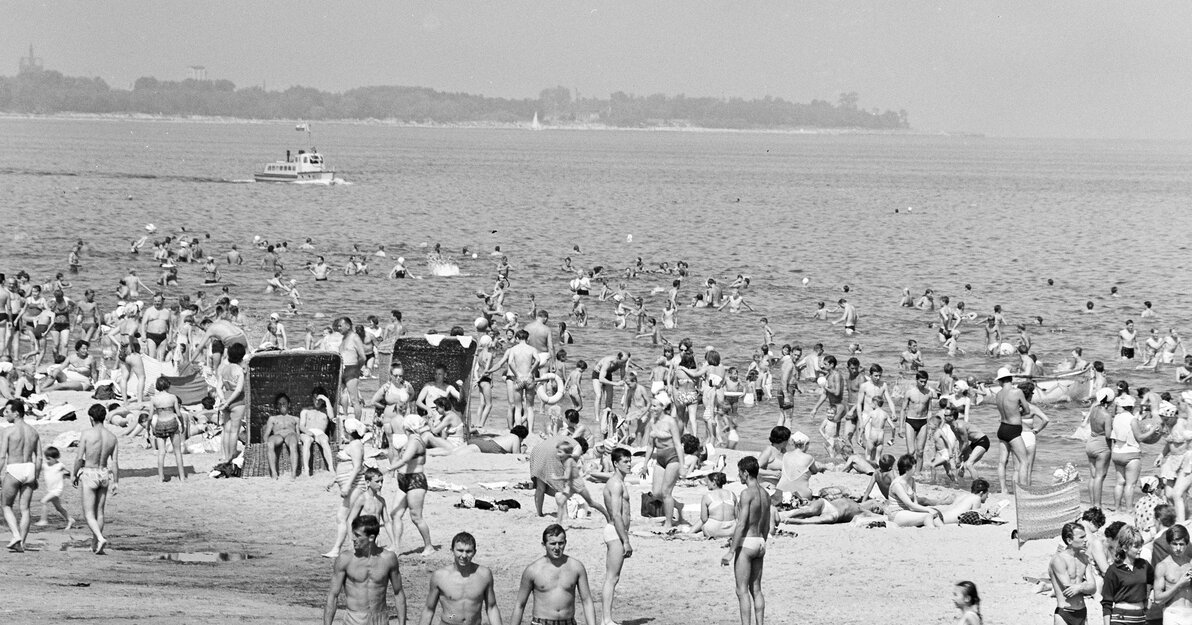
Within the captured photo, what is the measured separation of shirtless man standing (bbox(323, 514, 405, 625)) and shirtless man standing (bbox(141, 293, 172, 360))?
624 inches

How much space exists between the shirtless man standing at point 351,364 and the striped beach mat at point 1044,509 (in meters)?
10.6

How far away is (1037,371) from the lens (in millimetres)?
27734

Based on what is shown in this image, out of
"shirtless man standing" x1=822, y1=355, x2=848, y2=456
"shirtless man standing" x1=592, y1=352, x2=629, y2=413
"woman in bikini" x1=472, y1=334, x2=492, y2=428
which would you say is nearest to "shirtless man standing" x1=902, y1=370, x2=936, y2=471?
"shirtless man standing" x1=822, y1=355, x2=848, y2=456

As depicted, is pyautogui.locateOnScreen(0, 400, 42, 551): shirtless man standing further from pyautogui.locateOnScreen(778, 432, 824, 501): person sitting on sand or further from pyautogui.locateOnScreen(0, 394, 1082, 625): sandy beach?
pyautogui.locateOnScreen(778, 432, 824, 501): person sitting on sand

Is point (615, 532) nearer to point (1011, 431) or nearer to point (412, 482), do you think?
point (412, 482)

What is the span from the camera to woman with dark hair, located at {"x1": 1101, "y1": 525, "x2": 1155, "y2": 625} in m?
10.5

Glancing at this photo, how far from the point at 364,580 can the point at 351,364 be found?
39.6 ft

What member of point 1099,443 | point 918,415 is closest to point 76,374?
point 918,415

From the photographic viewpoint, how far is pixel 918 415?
65.0ft

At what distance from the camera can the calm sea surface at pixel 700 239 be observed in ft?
124

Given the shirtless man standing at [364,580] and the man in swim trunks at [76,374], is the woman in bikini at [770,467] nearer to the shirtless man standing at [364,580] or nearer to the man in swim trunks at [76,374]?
the shirtless man standing at [364,580]

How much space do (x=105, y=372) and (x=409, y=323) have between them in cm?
1398

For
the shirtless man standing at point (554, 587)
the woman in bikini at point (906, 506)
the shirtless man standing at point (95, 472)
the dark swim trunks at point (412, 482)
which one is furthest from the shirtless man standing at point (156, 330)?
the shirtless man standing at point (554, 587)

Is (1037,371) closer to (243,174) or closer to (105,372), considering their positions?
(105,372)
